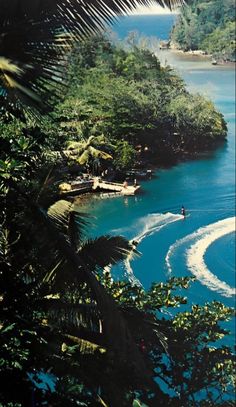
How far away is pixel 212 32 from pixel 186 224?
3155 cm

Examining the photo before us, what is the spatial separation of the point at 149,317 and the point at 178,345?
383 mm

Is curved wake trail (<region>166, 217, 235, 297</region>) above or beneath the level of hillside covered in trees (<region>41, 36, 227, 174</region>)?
beneath

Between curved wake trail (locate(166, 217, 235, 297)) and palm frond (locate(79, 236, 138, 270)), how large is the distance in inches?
243

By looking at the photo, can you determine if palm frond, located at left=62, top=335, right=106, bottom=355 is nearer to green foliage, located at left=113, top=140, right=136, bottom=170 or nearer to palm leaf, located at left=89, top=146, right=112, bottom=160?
palm leaf, located at left=89, top=146, right=112, bottom=160

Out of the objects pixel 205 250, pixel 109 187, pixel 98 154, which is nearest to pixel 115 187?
pixel 109 187

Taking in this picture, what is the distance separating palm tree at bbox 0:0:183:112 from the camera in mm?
1385

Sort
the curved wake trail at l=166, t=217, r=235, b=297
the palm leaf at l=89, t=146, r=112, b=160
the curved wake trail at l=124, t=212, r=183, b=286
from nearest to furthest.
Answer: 1. the curved wake trail at l=166, t=217, r=235, b=297
2. the curved wake trail at l=124, t=212, r=183, b=286
3. the palm leaf at l=89, t=146, r=112, b=160

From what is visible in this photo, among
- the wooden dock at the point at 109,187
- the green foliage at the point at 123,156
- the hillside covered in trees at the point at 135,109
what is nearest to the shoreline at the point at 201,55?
the hillside covered in trees at the point at 135,109

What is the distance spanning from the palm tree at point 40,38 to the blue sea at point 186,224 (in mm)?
5256

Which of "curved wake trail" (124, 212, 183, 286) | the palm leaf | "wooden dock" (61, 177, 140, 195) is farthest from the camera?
the palm leaf

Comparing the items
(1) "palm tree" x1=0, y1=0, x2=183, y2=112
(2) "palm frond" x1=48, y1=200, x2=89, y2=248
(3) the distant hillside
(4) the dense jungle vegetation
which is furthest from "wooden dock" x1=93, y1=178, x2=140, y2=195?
(3) the distant hillside

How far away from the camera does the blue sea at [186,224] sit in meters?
9.74

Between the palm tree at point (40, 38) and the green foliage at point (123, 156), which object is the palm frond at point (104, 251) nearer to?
the palm tree at point (40, 38)

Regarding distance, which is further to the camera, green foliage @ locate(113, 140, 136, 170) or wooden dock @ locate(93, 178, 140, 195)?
green foliage @ locate(113, 140, 136, 170)
